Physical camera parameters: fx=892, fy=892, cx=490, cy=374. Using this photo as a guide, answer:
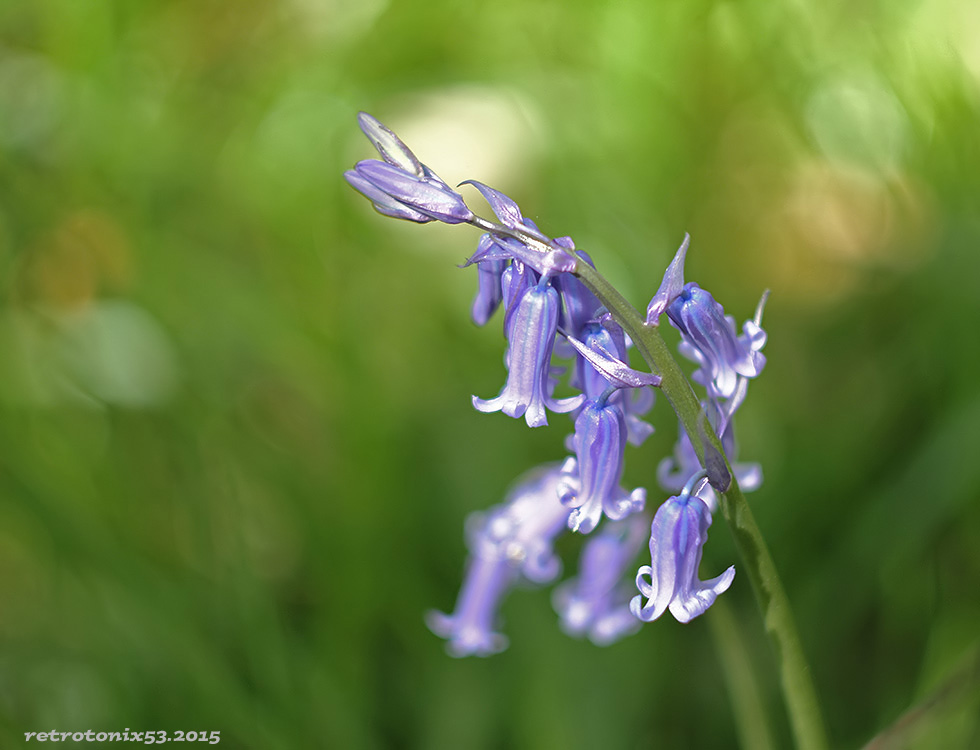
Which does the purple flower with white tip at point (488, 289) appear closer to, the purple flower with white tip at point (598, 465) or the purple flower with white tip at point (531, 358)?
the purple flower with white tip at point (531, 358)

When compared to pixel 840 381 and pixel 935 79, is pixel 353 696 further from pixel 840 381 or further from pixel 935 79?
pixel 935 79

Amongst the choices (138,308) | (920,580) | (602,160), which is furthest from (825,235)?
(138,308)

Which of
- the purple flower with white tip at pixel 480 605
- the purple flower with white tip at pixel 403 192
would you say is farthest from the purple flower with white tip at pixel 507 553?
the purple flower with white tip at pixel 403 192

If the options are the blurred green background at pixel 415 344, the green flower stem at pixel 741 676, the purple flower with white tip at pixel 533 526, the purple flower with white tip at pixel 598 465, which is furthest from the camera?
the blurred green background at pixel 415 344

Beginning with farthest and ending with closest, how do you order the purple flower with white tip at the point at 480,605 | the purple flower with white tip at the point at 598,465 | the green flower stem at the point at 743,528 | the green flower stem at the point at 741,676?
1. the purple flower with white tip at the point at 480,605
2. the green flower stem at the point at 741,676
3. the purple flower with white tip at the point at 598,465
4. the green flower stem at the point at 743,528

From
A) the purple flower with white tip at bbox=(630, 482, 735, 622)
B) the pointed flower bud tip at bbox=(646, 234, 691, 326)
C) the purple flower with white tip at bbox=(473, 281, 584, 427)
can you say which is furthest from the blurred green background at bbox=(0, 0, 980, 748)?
the pointed flower bud tip at bbox=(646, 234, 691, 326)

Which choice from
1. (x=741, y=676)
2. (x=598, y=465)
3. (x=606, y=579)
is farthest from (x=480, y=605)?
(x=598, y=465)

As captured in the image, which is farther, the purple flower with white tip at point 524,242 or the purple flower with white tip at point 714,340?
the purple flower with white tip at point 714,340

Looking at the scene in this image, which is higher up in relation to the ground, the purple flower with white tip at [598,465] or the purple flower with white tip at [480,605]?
the purple flower with white tip at [480,605]

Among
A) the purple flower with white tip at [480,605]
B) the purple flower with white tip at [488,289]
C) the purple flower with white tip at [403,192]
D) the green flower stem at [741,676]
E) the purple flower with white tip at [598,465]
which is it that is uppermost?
the purple flower with white tip at [403,192]

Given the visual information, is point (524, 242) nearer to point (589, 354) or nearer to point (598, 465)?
point (589, 354)
